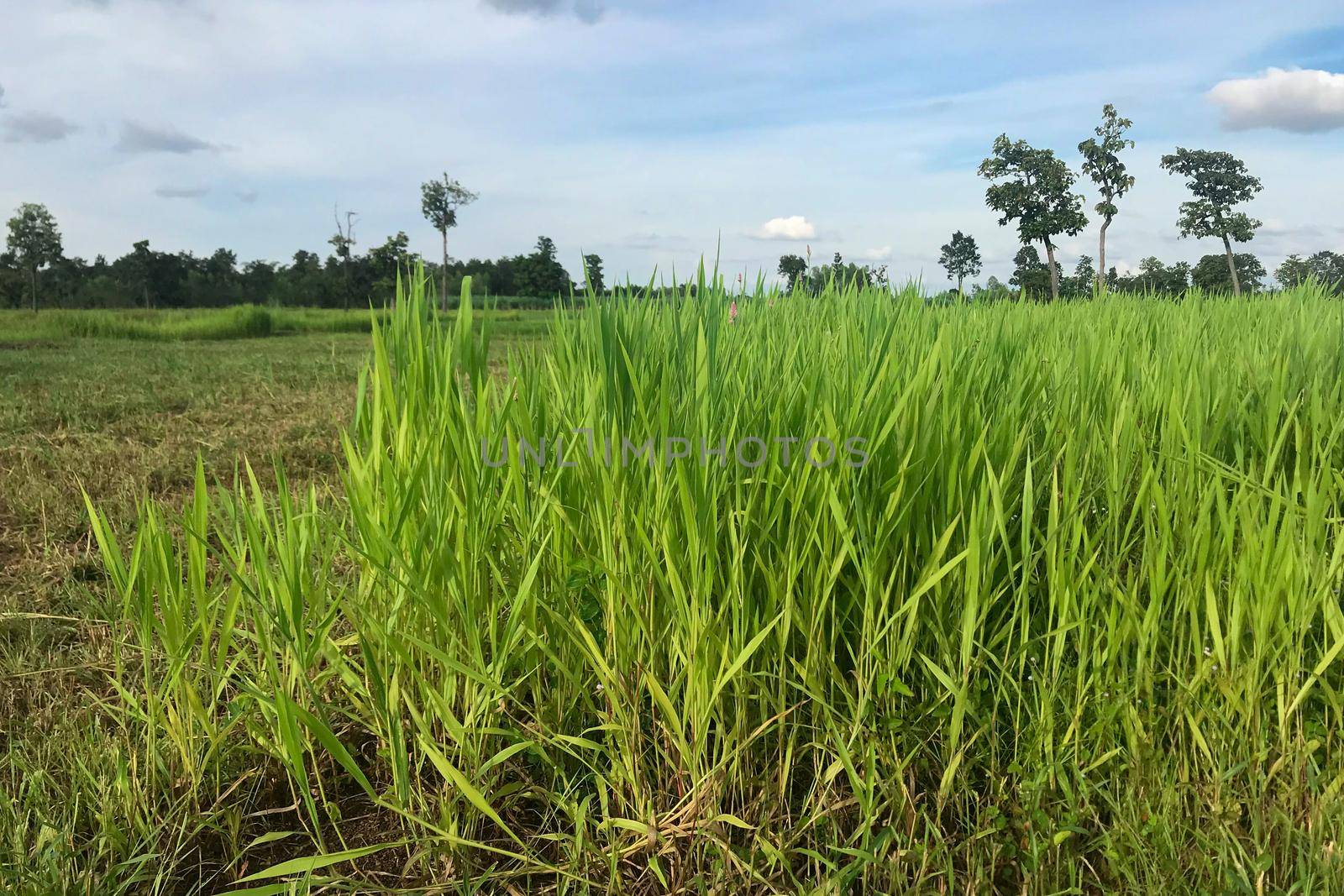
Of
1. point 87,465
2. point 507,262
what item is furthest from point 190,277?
point 87,465

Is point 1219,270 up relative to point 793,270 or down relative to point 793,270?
up

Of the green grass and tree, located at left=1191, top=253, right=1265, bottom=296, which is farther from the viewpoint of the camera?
tree, located at left=1191, top=253, right=1265, bottom=296

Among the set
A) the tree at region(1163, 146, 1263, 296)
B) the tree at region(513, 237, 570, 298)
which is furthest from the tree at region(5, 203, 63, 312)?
the tree at region(1163, 146, 1263, 296)

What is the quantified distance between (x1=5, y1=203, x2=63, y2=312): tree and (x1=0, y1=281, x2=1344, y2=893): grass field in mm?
43012

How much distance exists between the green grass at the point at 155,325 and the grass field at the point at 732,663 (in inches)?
397

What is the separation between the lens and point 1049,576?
116cm

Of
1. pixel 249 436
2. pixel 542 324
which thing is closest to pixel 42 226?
pixel 249 436

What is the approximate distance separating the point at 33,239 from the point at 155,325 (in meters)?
29.4

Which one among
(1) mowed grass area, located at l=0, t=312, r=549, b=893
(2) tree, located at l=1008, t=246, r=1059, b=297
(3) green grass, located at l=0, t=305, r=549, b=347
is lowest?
(1) mowed grass area, located at l=0, t=312, r=549, b=893

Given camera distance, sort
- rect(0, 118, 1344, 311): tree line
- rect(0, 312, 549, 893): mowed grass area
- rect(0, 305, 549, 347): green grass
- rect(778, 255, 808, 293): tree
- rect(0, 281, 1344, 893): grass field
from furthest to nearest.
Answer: rect(0, 118, 1344, 311): tree line < rect(0, 305, 549, 347): green grass < rect(778, 255, 808, 293): tree < rect(0, 312, 549, 893): mowed grass area < rect(0, 281, 1344, 893): grass field

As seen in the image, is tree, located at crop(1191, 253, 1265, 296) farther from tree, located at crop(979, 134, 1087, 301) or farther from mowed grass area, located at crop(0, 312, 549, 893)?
mowed grass area, located at crop(0, 312, 549, 893)

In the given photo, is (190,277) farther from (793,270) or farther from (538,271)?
(793,270)

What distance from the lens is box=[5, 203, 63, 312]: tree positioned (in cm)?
3506

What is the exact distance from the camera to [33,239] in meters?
35.3
